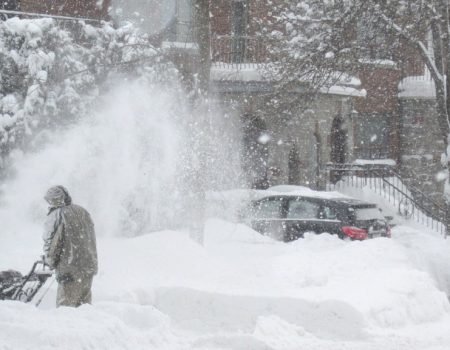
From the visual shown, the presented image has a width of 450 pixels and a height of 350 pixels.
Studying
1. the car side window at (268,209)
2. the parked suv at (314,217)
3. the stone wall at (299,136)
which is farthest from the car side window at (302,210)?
the stone wall at (299,136)

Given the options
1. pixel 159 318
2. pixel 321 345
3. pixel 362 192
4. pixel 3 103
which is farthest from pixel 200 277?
pixel 362 192

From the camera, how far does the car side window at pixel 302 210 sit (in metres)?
14.7

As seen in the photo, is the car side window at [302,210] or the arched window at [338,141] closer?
the car side window at [302,210]

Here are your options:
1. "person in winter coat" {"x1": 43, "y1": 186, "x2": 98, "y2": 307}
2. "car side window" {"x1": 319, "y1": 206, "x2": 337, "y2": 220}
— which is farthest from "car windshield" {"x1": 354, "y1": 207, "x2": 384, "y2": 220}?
"person in winter coat" {"x1": 43, "y1": 186, "x2": 98, "y2": 307}

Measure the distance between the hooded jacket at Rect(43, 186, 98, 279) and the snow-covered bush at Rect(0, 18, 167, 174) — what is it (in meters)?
6.46

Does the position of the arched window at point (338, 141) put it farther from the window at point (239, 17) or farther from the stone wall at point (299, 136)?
the window at point (239, 17)

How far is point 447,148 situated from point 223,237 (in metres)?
4.72

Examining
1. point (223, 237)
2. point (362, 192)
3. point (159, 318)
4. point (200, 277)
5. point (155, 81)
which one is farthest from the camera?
point (362, 192)

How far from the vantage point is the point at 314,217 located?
14664mm

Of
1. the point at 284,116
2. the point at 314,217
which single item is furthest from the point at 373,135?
the point at 314,217

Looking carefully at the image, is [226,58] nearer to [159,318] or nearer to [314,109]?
[314,109]

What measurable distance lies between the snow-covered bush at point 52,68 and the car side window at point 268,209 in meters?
3.89

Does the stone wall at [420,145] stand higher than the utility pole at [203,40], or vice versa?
the utility pole at [203,40]

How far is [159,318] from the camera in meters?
7.32
